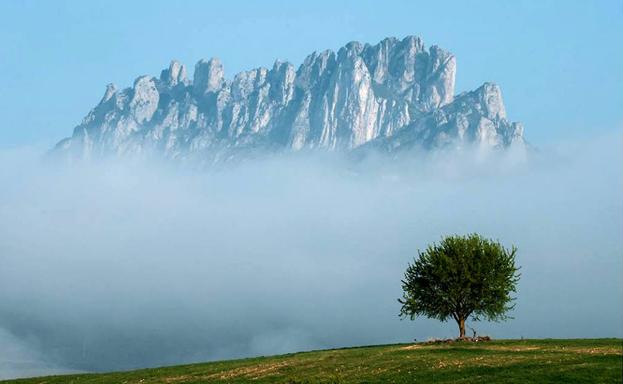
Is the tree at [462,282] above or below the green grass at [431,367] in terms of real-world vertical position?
above

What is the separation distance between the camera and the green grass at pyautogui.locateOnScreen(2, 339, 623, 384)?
176 feet

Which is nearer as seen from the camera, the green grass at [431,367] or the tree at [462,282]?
the green grass at [431,367]

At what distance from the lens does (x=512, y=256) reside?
287 feet

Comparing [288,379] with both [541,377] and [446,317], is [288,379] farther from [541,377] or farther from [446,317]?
[446,317]

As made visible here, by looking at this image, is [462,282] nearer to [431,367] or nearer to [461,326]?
[461,326]

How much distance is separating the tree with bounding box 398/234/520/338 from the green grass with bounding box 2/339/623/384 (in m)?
9.12

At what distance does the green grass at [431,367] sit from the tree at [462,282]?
29.9 feet

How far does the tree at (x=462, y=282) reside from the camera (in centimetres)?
8588

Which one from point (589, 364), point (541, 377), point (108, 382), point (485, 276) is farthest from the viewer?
point (485, 276)

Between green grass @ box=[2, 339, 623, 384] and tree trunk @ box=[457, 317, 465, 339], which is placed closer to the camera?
green grass @ box=[2, 339, 623, 384]

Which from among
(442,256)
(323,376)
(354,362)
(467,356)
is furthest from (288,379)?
(442,256)

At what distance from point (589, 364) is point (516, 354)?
10259 mm

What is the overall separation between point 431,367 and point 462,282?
26.6 m

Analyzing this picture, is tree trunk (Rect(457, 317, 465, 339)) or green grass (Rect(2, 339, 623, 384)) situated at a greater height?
tree trunk (Rect(457, 317, 465, 339))
